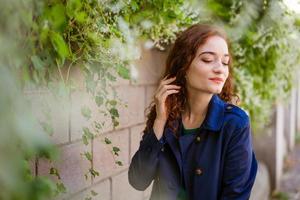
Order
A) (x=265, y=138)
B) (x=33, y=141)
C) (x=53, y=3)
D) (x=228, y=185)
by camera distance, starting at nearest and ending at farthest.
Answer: (x=33, y=141), (x=53, y=3), (x=228, y=185), (x=265, y=138)

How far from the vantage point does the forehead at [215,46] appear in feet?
7.63

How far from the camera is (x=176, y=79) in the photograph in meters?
2.51

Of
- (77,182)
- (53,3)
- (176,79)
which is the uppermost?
(53,3)

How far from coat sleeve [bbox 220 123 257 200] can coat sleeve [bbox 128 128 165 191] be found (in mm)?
302

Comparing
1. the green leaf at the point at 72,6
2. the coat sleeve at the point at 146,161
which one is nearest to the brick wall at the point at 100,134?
the coat sleeve at the point at 146,161

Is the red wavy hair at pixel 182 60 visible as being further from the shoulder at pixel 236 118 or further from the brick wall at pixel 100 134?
the brick wall at pixel 100 134

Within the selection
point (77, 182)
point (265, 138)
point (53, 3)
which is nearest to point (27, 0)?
point (53, 3)

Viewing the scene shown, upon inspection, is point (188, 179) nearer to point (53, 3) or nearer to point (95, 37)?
point (95, 37)

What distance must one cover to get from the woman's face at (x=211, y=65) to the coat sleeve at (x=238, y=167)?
0.75 ft

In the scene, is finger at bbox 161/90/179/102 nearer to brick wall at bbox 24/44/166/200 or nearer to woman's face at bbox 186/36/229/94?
woman's face at bbox 186/36/229/94

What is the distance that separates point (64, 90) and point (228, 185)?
2.86ft

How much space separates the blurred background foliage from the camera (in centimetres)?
91

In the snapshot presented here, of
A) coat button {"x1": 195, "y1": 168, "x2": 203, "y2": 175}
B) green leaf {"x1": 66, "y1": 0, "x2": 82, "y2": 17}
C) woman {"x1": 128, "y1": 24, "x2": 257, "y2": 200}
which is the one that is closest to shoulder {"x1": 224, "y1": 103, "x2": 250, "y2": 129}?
woman {"x1": 128, "y1": 24, "x2": 257, "y2": 200}

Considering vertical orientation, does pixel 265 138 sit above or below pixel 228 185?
below
